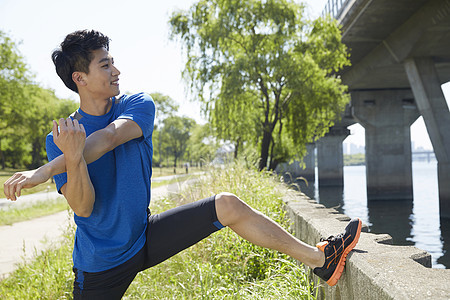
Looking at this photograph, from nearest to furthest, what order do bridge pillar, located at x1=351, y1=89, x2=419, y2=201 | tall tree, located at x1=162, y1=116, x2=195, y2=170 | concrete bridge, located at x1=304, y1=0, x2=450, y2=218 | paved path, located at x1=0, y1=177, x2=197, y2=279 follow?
paved path, located at x1=0, y1=177, x2=197, y2=279 < concrete bridge, located at x1=304, y1=0, x2=450, y2=218 < bridge pillar, located at x1=351, y1=89, x2=419, y2=201 < tall tree, located at x1=162, y1=116, x2=195, y2=170

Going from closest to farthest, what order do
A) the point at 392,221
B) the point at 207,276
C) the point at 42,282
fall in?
the point at 207,276
the point at 42,282
the point at 392,221

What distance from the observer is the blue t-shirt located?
2.16 m

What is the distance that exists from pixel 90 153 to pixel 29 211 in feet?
39.1

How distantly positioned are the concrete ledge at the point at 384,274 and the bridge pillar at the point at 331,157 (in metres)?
48.0

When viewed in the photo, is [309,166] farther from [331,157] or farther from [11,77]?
[11,77]

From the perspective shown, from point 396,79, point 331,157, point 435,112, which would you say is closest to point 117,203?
point 435,112

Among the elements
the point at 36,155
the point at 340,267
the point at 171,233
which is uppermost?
the point at 36,155

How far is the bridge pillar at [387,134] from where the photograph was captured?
3216cm

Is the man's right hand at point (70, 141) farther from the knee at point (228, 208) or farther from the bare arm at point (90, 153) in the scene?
the knee at point (228, 208)

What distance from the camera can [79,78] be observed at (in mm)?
2393

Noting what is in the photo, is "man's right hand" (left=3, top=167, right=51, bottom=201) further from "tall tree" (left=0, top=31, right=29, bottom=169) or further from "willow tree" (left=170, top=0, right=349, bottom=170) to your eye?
"tall tree" (left=0, top=31, right=29, bottom=169)

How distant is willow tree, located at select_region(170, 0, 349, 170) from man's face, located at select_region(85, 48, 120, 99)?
12434 mm

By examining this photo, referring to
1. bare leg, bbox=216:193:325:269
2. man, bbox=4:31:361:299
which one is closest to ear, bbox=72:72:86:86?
man, bbox=4:31:361:299

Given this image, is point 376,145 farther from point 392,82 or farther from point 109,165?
point 109,165
